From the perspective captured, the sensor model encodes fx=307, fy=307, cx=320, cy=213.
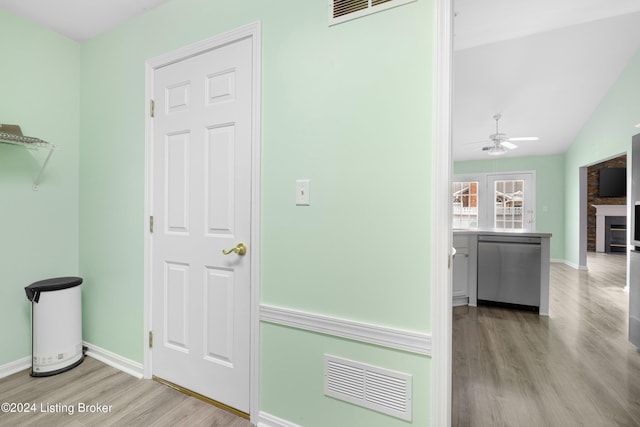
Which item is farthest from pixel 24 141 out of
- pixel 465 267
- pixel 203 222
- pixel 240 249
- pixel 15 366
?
pixel 465 267

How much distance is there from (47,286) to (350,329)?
221cm

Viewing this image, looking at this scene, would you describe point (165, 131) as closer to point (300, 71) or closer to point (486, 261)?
point (300, 71)

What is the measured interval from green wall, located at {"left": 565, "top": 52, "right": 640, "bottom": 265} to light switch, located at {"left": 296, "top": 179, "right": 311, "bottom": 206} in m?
5.08

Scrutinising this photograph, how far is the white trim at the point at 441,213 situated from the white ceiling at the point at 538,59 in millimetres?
1862

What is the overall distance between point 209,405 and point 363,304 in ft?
4.08

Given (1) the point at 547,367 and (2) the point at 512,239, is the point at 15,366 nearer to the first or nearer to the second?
(1) the point at 547,367

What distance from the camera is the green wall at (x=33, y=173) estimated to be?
7.32 ft

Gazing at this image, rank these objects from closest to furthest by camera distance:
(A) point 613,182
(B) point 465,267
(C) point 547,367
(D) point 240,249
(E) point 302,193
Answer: (E) point 302,193 < (D) point 240,249 < (C) point 547,367 < (B) point 465,267 < (A) point 613,182

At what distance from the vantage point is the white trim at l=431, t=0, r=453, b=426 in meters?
1.27

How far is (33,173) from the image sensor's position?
2377 mm

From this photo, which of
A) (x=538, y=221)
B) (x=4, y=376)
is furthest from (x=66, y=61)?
(x=538, y=221)

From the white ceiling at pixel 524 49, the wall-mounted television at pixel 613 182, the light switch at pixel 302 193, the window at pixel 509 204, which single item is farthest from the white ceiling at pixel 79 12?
the wall-mounted television at pixel 613 182

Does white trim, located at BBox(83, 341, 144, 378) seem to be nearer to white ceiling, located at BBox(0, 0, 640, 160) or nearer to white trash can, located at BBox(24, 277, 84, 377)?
white trash can, located at BBox(24, 277, 84, 377)

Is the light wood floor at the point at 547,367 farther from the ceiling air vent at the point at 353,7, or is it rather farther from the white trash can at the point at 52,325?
the white trash can at the point at 52,325
